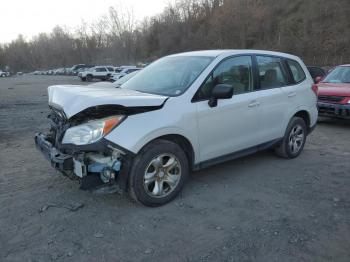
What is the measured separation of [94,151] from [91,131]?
22cm

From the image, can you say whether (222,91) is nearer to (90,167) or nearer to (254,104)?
(254,104)

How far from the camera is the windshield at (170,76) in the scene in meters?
4.54

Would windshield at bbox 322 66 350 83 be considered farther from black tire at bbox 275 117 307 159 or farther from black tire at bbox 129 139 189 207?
black tire at bbox 129 139 189 207

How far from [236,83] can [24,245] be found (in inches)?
128

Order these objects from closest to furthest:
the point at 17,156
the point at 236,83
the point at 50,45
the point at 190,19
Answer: the point at 236,83, the point at 17,156, the point at 190,19, the point at 50,45

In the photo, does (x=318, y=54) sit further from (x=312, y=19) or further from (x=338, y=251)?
(x=338, y=251)

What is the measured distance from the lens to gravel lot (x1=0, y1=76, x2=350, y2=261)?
332cm

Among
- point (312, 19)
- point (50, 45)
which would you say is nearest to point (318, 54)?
point (312, 19)

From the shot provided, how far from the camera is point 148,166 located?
401cm

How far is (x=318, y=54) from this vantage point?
35281 mm

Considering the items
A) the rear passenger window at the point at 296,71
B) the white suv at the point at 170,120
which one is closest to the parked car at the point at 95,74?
the rear passenger window at the point at 296,71

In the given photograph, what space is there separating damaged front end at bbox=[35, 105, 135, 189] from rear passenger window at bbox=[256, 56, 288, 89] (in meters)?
2.35

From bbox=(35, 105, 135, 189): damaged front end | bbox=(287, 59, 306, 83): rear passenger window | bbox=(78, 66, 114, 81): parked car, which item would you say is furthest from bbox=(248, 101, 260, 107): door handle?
bbox=(78, 66, 114, 81): parked car

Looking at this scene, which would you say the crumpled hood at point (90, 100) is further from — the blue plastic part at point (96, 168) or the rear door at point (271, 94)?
the rear door at point (271, 94)
